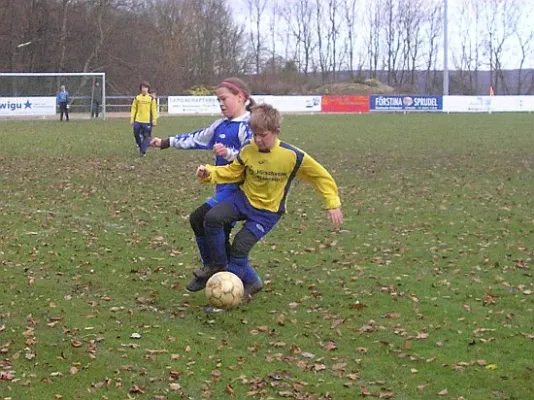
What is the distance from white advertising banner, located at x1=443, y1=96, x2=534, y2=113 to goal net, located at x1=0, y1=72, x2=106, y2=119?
74.2 ft

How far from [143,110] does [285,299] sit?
15487 mm

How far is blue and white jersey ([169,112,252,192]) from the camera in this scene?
25.1ft

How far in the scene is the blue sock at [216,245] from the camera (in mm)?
7523

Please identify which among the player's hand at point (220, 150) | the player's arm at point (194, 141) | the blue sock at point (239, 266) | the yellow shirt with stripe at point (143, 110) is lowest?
the blue sock at point (239, 266)

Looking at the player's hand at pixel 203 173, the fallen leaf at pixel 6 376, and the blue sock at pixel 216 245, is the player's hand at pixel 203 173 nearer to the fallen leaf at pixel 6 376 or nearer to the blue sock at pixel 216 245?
the blue sock at pixel 216 245

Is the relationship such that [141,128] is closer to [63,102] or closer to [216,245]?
[216,245]

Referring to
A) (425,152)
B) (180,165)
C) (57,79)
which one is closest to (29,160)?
(180,165)

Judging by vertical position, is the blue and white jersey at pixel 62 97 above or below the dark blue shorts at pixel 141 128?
above

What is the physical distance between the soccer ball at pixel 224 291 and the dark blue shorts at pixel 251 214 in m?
0.48

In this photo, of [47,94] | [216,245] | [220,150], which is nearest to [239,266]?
[216,245]

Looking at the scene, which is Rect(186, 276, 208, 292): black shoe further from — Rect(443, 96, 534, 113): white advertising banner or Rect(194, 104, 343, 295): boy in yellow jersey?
Rect(443, 96, 534, 113): white advertising banner

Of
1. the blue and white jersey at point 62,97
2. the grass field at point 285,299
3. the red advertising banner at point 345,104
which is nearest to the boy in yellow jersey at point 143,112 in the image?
the grass field at point 285,299

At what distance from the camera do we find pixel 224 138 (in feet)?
25.5

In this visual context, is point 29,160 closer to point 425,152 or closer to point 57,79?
point 425,152
